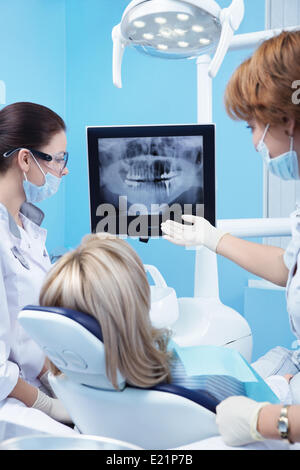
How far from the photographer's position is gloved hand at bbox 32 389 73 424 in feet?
4.28

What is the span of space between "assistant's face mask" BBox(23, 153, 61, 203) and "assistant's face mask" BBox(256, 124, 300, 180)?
727mm

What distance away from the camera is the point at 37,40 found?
317 centimetres

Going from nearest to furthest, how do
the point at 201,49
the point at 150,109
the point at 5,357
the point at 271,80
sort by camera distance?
the point at 271,80, the point at 5,357, the point at 201,49, the point at 150,109

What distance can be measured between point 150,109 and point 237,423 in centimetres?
264

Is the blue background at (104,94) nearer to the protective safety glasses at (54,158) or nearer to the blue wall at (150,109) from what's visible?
the blue wall at (150,109)

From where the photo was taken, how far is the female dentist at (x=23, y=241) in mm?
1270

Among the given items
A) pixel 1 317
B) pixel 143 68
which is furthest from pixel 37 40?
pixel 1 317

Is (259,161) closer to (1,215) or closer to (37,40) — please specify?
(37,40)

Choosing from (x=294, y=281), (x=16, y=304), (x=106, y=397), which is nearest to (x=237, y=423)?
(x=106, y=397)

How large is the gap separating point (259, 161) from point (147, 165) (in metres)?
1.33

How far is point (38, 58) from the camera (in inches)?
125

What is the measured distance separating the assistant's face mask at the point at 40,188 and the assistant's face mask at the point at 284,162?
73 cm

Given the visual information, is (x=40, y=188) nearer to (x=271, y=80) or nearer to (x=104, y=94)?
(x=271, y=80)

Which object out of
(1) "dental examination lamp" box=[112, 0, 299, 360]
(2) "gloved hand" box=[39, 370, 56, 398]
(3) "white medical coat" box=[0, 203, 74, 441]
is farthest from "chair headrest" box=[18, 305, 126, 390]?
(1) "dental examination lamp" box=[112, 0, 299, 360]
